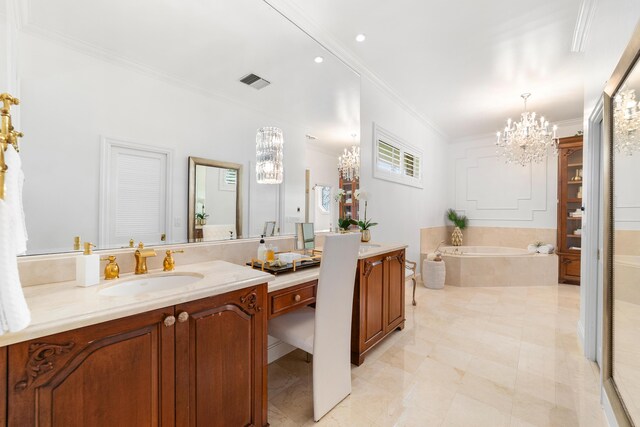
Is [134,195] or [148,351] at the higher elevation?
[134,195]

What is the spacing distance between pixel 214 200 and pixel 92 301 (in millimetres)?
921

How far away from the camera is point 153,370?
98cm

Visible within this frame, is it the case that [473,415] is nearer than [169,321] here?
No

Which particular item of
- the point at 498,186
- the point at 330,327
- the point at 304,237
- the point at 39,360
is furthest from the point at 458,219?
the point at 39,360

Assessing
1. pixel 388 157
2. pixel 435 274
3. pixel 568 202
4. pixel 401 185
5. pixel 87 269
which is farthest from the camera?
pixel 568 202

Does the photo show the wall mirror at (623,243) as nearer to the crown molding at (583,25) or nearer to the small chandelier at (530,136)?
the crown molding at (583,25)

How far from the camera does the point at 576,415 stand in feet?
5.20

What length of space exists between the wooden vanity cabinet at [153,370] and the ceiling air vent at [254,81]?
1505 mm

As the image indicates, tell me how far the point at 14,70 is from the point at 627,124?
9.26ft

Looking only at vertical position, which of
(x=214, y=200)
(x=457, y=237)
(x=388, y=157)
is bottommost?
(x=457, y=237)

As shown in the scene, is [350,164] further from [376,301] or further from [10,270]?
[10,270]

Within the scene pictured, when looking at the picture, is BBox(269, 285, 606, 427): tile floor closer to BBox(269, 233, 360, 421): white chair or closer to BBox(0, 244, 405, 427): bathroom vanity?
BBox(269, 233, 360, 421): white chair

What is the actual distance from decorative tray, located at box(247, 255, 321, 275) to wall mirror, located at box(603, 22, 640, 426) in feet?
5.34

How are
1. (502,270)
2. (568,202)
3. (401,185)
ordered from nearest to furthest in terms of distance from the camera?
(401,185)
(502,270)
(568,202)
